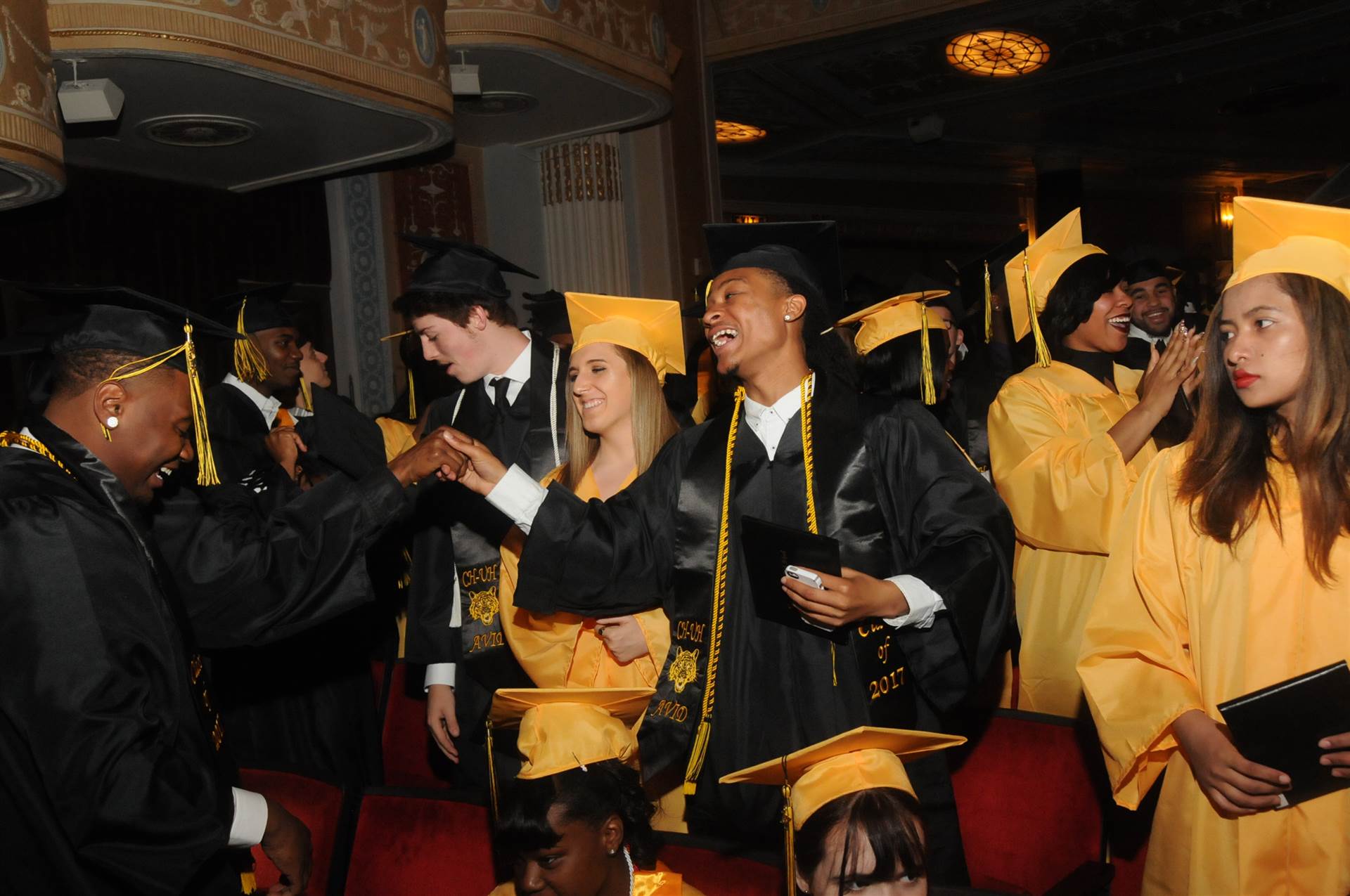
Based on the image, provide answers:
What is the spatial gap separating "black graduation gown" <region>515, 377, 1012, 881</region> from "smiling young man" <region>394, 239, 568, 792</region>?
86cm

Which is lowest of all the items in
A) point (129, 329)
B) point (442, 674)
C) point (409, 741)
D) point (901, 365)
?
point (409, 741)

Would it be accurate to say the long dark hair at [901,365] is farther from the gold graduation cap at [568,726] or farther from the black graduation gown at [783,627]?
the gold graduation cap at [568,726]

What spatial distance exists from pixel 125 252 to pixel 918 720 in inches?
233

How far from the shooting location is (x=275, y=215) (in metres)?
7.58

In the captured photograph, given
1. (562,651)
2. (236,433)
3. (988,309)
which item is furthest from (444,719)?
(988,309)

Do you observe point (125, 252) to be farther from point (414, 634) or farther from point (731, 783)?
point (731, 783)

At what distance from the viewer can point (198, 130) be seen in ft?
20.4

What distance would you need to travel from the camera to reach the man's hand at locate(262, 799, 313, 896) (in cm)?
227

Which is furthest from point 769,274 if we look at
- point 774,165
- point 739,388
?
point 774,165

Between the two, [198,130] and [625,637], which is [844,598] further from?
[198,130]

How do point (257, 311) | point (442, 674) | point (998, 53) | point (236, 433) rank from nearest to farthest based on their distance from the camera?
point (442, 674)
point (236, 433)
point (257, 311)
point (998, 53)

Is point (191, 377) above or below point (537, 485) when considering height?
above

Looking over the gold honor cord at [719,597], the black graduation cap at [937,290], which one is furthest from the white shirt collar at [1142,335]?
the gold honor cord at [719,597]

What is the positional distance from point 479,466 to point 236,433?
→ 247cm
